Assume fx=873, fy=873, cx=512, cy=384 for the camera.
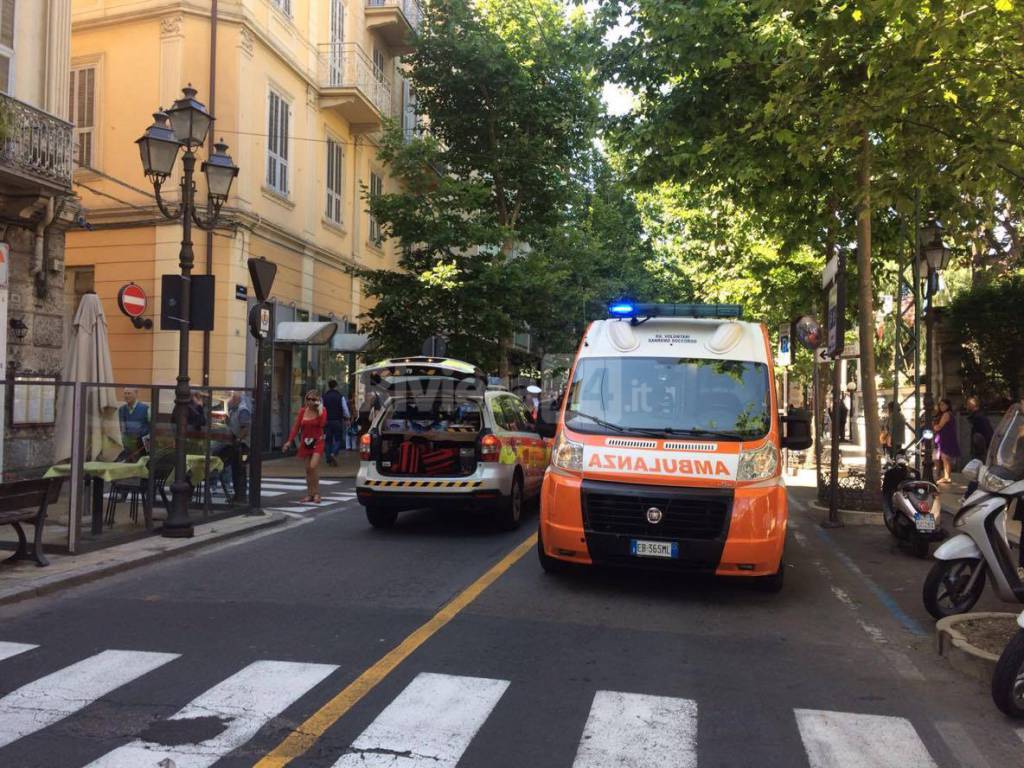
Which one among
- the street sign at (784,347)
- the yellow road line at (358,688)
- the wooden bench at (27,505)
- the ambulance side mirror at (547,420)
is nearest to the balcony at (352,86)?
the street sign at (784,347)

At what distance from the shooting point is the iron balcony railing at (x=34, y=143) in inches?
506

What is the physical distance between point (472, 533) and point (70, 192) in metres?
9.24

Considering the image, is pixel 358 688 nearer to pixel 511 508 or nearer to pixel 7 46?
pixel 511 508

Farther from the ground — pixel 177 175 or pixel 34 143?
pixel 177 175

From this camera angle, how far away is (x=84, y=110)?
65.2 feet

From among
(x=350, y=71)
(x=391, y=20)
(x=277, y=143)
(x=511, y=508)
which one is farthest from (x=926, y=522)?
(x=391, y=20)

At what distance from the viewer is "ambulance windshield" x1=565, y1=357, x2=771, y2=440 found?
25.0 ft

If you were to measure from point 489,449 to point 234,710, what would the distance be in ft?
19.6

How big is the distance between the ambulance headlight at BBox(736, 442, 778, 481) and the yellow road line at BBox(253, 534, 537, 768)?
2.44 metres

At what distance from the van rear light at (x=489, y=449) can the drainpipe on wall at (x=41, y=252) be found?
903 cm

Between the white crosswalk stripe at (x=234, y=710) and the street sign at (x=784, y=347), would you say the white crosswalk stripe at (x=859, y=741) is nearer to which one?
the white crosswalk stripe at (x=234, y=710)

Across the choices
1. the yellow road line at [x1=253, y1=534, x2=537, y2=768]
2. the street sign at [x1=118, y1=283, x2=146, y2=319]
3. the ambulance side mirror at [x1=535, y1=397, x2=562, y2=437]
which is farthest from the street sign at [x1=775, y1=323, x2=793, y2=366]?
the street sign at [x1=118, y1=283, x2=146, y2=319]

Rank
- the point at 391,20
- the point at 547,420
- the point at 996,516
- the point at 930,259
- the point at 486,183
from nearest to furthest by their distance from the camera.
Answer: the point at 996,516 < the point at 547,420 < the point at 930,259 < the point at 486,183 < the point at 391,20

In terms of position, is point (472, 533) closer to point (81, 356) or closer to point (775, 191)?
point (81, 356)
